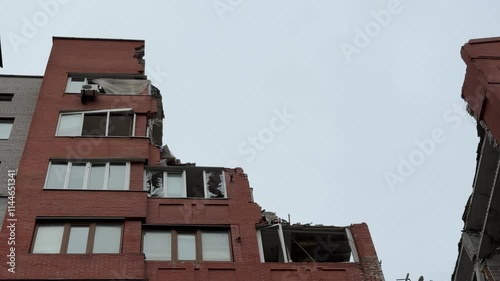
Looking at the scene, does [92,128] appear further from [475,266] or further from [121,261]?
[475,266]

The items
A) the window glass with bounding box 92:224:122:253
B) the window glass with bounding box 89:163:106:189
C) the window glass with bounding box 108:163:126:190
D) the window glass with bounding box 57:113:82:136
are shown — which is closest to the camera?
the window glass with bounding box 92:224:122:253

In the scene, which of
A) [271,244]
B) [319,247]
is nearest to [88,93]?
[271,244]

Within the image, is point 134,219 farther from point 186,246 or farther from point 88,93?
point 88,93

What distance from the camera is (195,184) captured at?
20078mm

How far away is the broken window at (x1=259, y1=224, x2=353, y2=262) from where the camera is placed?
18531 millimetres

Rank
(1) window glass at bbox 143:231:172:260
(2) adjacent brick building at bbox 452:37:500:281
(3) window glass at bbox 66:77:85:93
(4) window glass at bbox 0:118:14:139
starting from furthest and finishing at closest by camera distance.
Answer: (3) window glass at bbox 66:77:85:93
(4) window glass at bbox 0:118:14:139
(1) window glass at bbox 143:231:172:260
(2) adjacent brick building at bbox 452:37:500:281

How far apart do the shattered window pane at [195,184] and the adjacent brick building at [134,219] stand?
0.03 m

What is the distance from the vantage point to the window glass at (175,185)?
1948 cm

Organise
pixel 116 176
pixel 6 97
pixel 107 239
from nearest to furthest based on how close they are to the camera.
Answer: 1. pixel 107 239
2. pixel 116 176
3. pixel 6 97

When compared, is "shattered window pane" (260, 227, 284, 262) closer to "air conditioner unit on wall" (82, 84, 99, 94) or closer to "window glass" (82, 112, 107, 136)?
"window glass" (82, 112, 107, 136)

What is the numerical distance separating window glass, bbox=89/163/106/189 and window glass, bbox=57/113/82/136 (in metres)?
1.99

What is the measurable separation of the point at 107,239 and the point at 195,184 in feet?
12.7

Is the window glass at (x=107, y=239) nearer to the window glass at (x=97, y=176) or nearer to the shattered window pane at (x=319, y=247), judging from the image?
the window glass at (x=97, y=176)

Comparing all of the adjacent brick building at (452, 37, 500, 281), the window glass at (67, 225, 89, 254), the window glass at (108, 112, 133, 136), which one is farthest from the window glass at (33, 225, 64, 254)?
the adjacent brick building at (452, 37, 500, 281)
